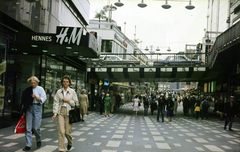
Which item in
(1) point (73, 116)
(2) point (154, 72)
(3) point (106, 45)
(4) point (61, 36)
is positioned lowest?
(1) point (73, 116)

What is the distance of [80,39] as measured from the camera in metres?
11.3

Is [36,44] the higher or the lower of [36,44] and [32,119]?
the higher

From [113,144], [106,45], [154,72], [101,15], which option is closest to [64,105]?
[113,144]

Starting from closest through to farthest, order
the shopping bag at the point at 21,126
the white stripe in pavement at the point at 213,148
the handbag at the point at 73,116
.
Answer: the handbag at the point at 73,116, the shopping bag at the point at 21,126, the white stripe in pavement at the point at 213,148

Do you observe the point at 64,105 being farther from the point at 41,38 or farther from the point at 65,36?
the point at 41,38

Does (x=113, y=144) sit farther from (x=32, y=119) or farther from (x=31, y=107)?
(x=31, y=107)

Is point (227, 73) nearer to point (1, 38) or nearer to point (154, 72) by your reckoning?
point (154, 72)

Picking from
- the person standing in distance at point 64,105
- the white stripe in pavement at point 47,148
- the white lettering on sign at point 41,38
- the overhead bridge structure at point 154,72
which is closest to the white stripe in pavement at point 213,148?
the person standing in distance at point 64,105

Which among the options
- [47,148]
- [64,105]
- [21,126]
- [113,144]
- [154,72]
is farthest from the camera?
[154,72]

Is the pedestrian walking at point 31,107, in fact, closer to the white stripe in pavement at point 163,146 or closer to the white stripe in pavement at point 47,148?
the white stripe in pavement at point 47,148

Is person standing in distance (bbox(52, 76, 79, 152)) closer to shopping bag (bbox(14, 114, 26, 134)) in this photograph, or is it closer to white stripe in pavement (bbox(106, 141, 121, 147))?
shopping bag (bbox(14, 114, 26, 134))

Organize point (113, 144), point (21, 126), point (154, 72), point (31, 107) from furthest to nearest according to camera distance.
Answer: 1. point (154, 72)
2. point (113, 144)
3. point (31, 107)
4. point (21, 126)

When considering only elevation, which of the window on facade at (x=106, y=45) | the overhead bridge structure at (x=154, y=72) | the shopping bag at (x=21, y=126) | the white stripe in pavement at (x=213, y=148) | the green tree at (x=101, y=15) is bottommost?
the white stripe in pavement at (x=213, y=148)

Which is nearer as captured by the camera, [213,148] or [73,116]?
[73,116]
